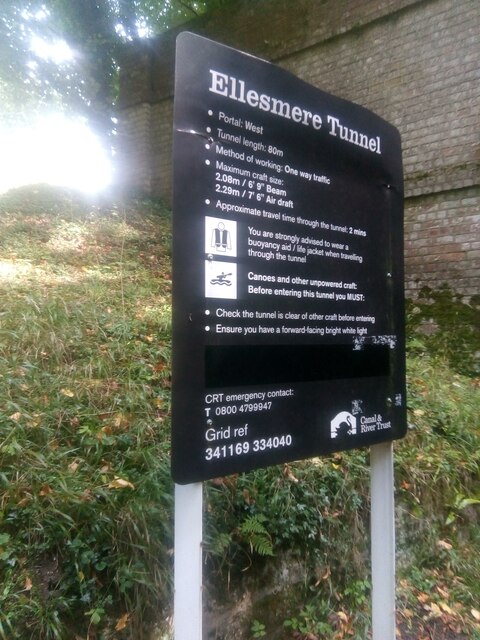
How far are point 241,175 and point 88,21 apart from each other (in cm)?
1207

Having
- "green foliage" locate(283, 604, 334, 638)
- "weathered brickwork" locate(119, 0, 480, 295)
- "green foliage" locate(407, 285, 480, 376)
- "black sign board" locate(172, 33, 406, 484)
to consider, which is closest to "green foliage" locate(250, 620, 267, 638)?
"green foliage" locate(283, 604, 334, 638)

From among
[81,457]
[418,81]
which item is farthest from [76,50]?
[81,457]

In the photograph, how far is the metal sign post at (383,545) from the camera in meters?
2.23

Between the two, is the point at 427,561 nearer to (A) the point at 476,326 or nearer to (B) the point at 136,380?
(B) the point at 136,380

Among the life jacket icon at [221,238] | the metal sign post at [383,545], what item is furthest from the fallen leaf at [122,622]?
the life jacket icon at [221,238]

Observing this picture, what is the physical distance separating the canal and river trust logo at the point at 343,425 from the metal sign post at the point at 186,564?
2.25ft

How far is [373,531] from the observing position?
231 centimetres

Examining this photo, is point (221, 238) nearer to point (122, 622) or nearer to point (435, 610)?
point (122, 622)

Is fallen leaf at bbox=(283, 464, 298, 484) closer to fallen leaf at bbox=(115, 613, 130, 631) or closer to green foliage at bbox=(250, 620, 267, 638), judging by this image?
green foliage at bbox=(250, 620, 267, 638)

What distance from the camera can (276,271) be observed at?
6.13ft

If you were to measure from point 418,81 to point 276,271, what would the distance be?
6.16m

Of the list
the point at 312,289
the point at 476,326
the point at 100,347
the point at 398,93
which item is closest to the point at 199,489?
the point at 312,289

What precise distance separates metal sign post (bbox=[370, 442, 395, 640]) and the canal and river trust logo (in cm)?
32

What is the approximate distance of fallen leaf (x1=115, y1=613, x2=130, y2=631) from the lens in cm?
206
